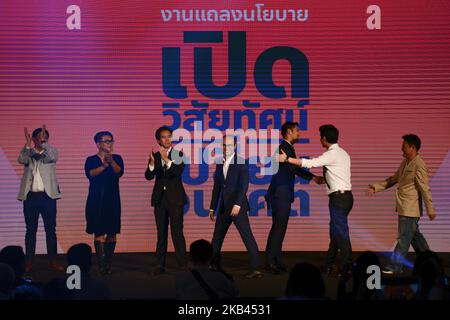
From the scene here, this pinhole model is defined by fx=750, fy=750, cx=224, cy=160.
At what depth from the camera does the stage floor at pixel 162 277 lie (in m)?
7.16

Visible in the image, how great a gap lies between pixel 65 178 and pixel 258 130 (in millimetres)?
2583

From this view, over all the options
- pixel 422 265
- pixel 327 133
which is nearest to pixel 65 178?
pixel 327 133

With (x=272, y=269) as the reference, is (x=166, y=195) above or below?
above

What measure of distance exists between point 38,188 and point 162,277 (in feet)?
5.52

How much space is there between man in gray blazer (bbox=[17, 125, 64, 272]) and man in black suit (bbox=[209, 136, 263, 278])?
70.7 inches

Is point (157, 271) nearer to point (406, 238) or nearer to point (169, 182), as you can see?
point (169, 182)

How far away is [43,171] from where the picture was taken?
26.9ft

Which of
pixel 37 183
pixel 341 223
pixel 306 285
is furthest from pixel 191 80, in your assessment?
pixel 306 285

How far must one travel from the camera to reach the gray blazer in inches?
322

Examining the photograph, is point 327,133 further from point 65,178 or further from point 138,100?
point 65,178

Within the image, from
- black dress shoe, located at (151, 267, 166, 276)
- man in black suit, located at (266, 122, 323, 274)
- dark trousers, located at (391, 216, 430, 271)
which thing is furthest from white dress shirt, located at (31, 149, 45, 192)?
dark trousers, located at (391, 216, 430, 271)

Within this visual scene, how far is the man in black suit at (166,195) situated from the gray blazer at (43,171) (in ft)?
3.59

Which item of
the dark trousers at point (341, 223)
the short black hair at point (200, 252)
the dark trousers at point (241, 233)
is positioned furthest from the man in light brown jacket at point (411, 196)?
the short black hair at point (200, 252)

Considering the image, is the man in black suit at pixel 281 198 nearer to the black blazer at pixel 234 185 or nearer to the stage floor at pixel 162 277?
the stage floor at pixel 162 277
